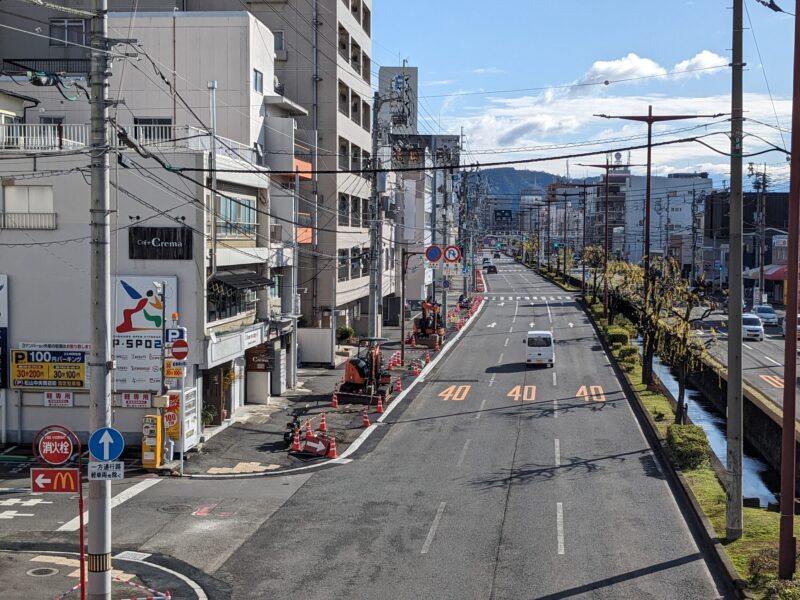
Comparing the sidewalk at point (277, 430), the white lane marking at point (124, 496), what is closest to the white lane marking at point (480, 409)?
the sidewalk at point (277, 430)

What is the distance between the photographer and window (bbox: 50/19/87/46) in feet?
137

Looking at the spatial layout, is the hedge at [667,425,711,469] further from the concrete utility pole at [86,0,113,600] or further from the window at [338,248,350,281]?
the window at [338,248,350,281]

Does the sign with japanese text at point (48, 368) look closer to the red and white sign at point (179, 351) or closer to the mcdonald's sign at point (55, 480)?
the red and white sign at point (179, 351)

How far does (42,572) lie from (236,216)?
1647 cm

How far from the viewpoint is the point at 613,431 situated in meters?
29.9

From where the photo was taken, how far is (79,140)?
95.2 ft

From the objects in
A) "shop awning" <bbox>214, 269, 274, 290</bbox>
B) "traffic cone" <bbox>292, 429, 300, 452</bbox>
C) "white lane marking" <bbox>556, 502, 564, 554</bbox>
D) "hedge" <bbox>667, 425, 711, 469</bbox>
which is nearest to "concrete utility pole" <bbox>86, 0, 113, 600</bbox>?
"white lane marking" <bbox>556, 502, 564, 554</bbox>

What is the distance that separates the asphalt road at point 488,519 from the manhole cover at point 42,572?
9.88 ft

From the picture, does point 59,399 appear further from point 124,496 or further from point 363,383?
point 363,383

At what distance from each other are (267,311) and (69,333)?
943cm

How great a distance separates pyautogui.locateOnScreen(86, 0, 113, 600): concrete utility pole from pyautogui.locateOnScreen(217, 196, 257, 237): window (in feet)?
46.3

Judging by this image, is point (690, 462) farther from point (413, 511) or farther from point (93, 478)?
point (93, 478)

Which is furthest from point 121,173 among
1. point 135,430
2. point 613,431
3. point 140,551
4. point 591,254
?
point 591,254

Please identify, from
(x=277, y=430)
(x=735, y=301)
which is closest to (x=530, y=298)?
(x=277, y=430)
